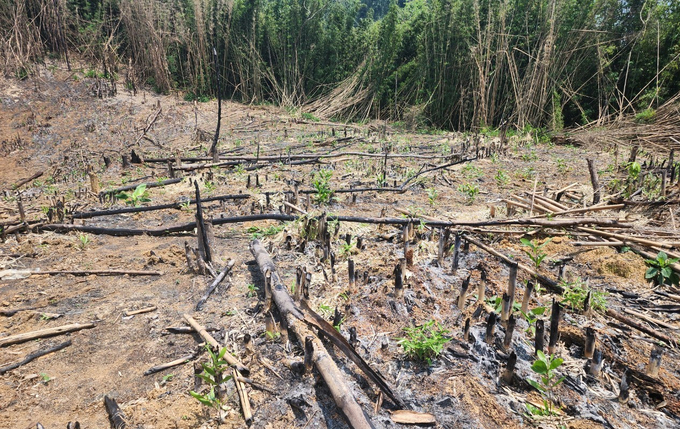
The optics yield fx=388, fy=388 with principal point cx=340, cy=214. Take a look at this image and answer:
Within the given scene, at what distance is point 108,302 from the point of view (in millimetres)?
2623

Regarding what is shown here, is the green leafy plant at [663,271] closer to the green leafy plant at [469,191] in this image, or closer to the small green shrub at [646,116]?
the green leafy plant at [469,191]

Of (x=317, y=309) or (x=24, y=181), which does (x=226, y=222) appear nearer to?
(x=317, y=309)

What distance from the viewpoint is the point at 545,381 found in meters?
1.64

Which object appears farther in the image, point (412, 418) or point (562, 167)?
point (562, 167)

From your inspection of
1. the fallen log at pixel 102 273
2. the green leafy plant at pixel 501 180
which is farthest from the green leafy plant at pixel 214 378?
the green leafy plant at pixel 501 180

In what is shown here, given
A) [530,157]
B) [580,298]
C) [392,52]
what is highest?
[392,52]

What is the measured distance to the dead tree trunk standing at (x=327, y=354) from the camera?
1556 mm

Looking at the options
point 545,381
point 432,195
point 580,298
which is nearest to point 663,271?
point 580,298

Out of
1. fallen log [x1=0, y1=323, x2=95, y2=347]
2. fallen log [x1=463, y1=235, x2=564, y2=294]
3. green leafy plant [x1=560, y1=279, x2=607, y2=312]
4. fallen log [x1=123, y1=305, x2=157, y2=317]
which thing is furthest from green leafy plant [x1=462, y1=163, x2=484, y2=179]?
fallen log [x1=0, y1=323, x2=95, y2=347]

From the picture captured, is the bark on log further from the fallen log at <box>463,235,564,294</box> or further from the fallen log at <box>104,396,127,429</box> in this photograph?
the fallen log at <box>463,235,564,294</box>

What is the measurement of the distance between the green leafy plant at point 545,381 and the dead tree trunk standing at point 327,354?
23.6 inches

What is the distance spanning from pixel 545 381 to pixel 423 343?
54 centimetres

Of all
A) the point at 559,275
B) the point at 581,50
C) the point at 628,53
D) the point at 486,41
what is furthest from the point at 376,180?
the point at 628,53

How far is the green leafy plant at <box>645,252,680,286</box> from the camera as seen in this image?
7.68ft
